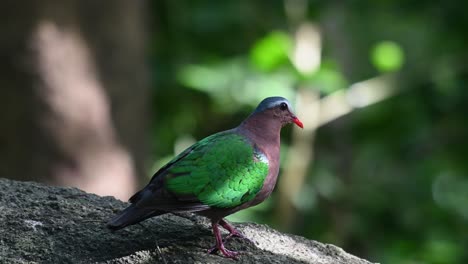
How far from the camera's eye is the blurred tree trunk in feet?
25.0

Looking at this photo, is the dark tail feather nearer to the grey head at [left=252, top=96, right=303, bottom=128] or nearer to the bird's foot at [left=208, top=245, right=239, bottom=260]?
the bird's foot at [left=208, top=245, right=239, bottom=260]

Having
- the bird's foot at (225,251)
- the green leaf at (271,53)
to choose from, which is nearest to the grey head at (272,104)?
the bird's foot at (225,251)

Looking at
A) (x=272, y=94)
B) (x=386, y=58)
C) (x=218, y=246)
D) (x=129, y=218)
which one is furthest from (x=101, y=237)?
(x=386, y=58)

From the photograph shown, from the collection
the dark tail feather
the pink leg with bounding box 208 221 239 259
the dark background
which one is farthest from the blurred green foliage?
the dark tail feather

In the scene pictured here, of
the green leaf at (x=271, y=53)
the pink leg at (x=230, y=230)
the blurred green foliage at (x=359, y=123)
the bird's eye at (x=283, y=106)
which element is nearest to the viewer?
the pink leg at (x=230, y=230)

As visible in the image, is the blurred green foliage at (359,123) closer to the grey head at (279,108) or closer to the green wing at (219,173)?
the grey head at (279,108)

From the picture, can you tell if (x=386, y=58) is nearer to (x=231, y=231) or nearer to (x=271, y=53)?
(x=271, y=53)

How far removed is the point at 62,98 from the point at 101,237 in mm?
3708

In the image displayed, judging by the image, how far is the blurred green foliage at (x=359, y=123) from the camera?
31.6 ft

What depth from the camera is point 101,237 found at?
13.6 feet

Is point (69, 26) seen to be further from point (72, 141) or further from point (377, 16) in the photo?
point (377, 16)

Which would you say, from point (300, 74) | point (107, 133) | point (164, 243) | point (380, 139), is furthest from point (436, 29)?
point (164, 243)

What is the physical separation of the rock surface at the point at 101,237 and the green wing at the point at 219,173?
29 cm

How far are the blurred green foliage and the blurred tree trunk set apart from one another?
3.93 ft
